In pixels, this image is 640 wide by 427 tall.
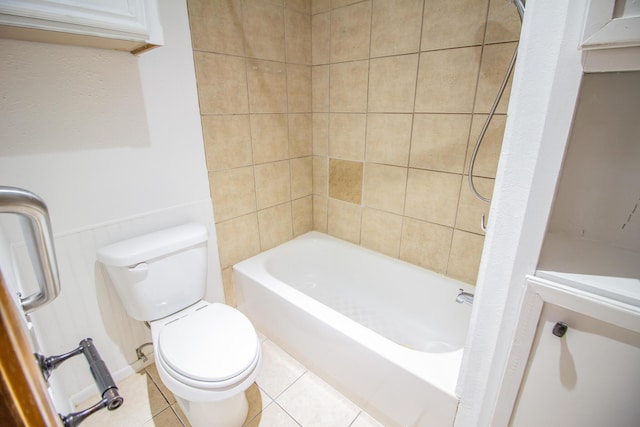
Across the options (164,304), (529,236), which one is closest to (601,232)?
(529,236)

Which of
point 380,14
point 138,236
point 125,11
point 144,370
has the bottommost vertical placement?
→ point 144,370

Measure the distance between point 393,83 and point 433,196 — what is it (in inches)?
24.7

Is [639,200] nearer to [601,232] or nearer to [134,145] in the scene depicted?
[601,232]

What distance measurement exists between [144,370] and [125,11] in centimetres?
159

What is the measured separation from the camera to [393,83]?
60.6 inches

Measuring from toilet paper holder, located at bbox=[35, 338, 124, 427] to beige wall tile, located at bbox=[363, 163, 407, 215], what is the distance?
1467 mm

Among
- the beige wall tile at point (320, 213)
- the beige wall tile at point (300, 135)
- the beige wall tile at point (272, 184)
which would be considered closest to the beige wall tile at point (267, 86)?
the beige wall tile at point (300, 135)

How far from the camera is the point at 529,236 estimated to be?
0.66 m

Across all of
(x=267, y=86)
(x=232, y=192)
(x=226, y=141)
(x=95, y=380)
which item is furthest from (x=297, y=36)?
(x=95, y=380)

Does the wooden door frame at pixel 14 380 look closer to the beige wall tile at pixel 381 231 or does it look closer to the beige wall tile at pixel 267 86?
the beige wall tile at pixel 267 86

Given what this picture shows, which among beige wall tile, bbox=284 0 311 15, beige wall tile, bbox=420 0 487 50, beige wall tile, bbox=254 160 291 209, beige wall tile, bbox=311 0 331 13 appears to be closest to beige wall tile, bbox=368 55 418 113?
beige wall tile, bbox=420 0 487 50

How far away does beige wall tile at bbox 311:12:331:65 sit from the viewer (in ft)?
5.65

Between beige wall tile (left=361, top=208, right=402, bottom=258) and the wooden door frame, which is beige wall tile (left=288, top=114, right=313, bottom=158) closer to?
beige wall tile (left=361, top=208, right=402, bottom=258)

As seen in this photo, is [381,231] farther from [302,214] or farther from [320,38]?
[320,38]
